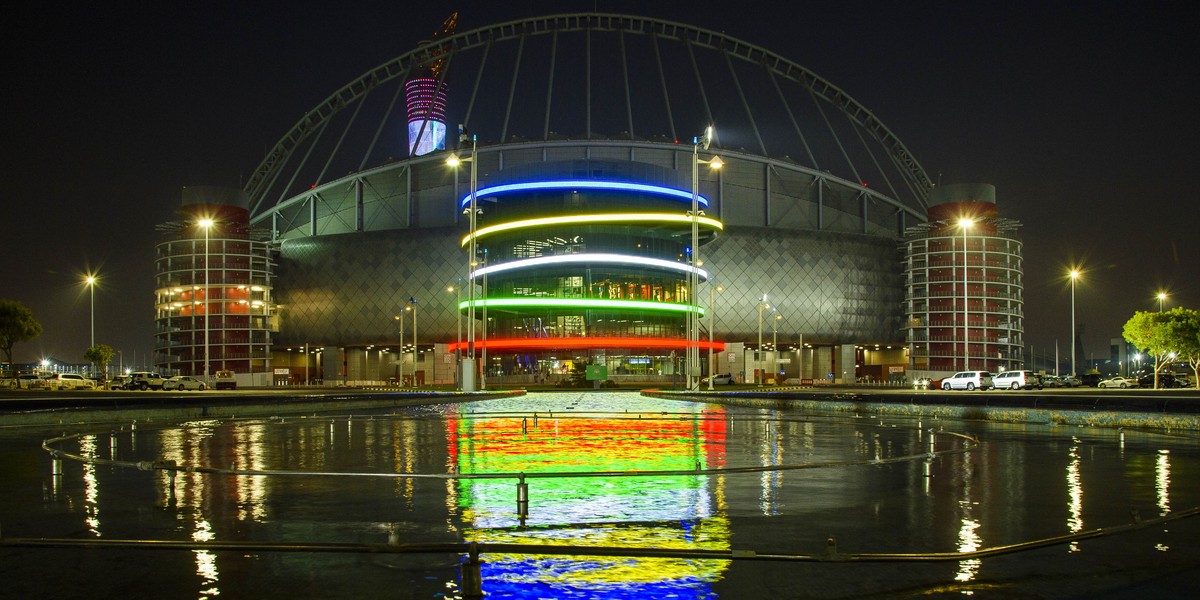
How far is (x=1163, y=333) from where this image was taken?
82000 mm

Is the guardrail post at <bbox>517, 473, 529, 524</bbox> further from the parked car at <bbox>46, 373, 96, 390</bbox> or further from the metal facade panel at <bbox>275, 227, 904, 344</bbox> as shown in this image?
the metal facade panel at <bbox>275, 227, 904, 344</bbox>

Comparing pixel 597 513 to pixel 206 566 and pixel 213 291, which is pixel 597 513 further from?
pixel 213 291

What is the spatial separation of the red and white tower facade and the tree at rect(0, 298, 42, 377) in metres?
114

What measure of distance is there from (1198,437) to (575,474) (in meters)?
18.4

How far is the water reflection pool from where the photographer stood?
7.95m

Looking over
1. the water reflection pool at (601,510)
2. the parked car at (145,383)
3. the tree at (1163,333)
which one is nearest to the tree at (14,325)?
the parked car at (145,383)

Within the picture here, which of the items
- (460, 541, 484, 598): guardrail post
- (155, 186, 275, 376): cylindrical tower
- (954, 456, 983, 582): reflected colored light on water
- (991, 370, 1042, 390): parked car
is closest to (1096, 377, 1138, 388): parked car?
(991, 370, 1042, 390): parked car

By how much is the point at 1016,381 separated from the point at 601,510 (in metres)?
71.9

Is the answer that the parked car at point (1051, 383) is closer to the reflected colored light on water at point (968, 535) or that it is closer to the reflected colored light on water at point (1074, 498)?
the reflected colored light on water at point (1074, 498)

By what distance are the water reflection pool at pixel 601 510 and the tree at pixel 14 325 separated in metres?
87.6

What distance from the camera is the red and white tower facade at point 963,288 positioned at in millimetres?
134875

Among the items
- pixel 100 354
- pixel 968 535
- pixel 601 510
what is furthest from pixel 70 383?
pixel 968 535

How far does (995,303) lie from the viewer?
13738 cm

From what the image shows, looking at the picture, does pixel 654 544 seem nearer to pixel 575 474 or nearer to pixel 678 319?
pixel 575 474
